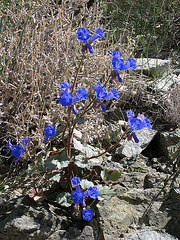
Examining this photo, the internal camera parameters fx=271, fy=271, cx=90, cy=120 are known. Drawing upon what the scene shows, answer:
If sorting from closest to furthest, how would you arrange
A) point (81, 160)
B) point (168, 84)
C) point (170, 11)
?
point (81, 160) → point (168, 84) → point (170, 11)

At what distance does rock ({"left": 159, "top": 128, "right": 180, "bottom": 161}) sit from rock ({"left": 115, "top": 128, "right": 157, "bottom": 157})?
12 centimetres

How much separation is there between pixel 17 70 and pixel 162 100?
1537 mm

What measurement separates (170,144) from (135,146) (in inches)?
12.2

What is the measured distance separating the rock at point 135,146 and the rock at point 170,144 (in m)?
0.12

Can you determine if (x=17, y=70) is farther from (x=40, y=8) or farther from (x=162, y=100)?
(x=162, y=100)

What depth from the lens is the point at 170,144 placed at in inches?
94.7

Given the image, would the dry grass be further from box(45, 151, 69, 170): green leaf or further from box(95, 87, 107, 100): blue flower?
box(95, 87, 107, 100): blue flower

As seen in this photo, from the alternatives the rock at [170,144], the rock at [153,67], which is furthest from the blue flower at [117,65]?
the rock at [153,67]

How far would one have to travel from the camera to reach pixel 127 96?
3043 millimetres

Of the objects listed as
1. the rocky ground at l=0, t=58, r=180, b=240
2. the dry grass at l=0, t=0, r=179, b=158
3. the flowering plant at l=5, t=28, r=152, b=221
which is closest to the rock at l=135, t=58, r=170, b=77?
the dry grass at l=0, t=0, r=179, b=158

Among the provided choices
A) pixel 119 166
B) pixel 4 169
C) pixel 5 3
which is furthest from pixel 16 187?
pixel 5 3

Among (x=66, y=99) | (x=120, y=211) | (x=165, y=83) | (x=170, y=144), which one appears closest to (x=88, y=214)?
(x=120, y=211)

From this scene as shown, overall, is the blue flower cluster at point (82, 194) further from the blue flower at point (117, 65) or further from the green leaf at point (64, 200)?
the blue flower at point (117, 65)

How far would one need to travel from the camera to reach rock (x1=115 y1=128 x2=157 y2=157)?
2.36 meters
